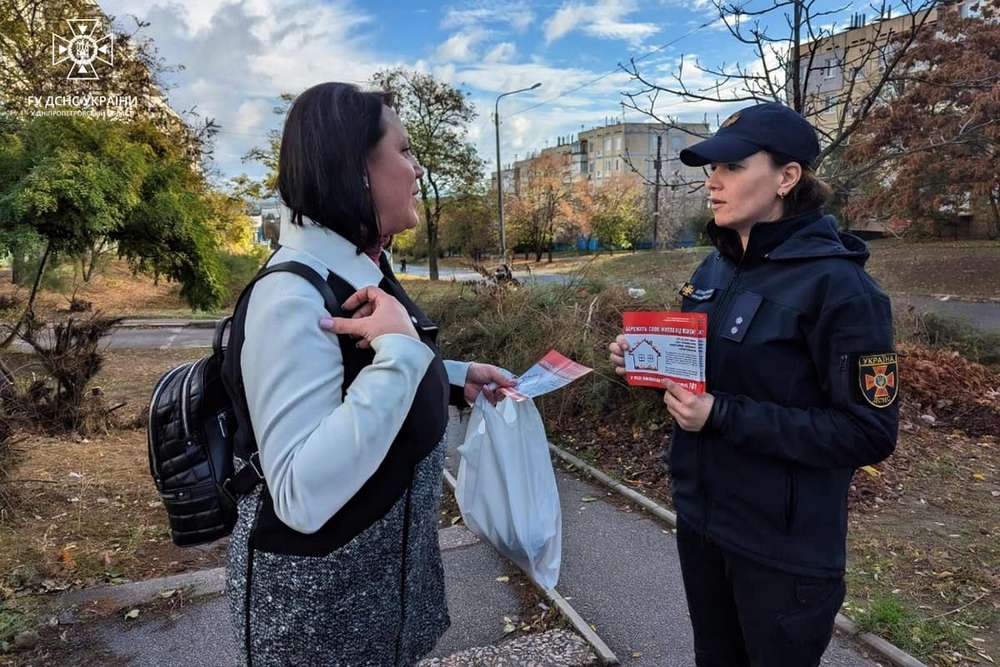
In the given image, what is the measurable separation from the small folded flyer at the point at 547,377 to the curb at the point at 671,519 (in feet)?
4.66

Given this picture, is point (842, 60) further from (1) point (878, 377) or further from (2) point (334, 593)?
(2) point (334, 593)

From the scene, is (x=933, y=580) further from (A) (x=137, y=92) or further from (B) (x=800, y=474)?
(A) (x=137, y=92)

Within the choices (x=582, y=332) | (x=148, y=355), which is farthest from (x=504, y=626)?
(x=148, y=355)

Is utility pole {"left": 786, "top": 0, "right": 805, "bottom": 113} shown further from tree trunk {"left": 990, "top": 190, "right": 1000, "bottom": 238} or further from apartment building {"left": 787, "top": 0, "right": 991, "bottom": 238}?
tree trunk {"left": 990, "top": 190, "right": 1000, "bottom": 238}

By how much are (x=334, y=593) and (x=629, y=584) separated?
8.44 feet

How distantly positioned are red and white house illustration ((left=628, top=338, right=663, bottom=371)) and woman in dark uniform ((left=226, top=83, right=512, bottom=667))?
65 centimetres

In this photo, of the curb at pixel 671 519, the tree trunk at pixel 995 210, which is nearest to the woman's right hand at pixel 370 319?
the curb at pixel 671 519

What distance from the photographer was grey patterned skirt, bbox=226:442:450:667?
128cm

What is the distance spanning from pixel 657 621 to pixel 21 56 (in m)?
18.0

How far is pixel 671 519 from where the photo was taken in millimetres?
4160

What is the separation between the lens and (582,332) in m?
6.73

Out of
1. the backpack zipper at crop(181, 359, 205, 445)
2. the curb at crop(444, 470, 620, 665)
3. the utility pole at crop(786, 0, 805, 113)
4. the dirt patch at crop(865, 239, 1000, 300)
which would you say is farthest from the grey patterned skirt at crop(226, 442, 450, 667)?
the dirt patch at crop(865, 239, 1000, 300)

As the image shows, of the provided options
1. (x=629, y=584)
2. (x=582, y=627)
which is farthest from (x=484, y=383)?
(x=629, y=584)

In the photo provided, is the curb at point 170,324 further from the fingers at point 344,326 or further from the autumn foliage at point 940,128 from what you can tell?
the fingers at point 344,326
